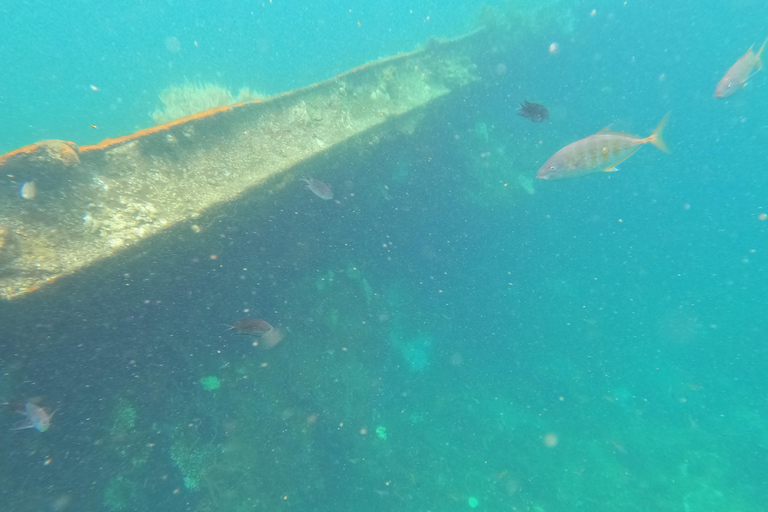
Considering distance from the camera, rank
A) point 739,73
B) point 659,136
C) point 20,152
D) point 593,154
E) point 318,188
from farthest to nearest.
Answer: point 739,73 → point 659,136 → point 318,188 → point 593,154 → point 20,152

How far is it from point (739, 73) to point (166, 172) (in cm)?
948

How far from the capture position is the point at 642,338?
411 inches

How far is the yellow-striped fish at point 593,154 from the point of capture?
12.2ft

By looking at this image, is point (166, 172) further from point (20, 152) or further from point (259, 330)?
point (259, 330)

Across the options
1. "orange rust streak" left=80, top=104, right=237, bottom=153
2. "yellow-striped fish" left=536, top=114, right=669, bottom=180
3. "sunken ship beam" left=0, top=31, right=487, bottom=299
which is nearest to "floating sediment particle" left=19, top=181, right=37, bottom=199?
"sunken ship beam" left=0, top=31, right=487, bottom=299

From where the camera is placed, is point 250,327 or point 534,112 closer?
point 250,327

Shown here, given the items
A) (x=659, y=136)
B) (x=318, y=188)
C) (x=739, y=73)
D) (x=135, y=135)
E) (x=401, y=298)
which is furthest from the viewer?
(x=401, y=298)

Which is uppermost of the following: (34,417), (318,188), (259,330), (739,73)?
(739,73)

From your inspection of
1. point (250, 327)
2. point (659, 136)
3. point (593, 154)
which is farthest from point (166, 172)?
point (659, 136)

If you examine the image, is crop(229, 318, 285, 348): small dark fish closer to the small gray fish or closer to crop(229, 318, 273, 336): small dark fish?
crop(229, 318, 273, 336): small dark fish

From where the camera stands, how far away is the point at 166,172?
13.8 ft

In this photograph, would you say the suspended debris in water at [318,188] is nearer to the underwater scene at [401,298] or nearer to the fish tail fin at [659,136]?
the underwater scene at [401,298]

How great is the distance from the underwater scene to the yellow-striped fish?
42 millimetres

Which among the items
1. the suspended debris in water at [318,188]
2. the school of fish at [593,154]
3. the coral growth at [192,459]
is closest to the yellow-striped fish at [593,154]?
the school of fish at [593,154]
